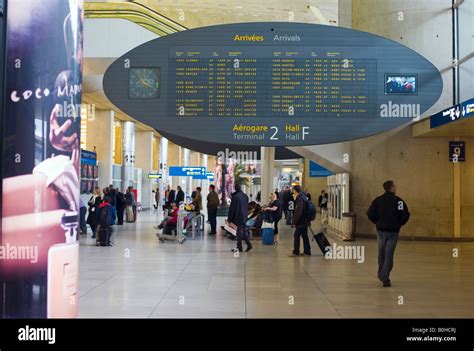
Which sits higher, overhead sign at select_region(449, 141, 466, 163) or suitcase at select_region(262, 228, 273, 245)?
overhead sign at select_region(449, 141, 466, 163)

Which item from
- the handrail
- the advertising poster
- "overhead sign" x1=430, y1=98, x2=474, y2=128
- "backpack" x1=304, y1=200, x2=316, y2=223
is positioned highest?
the handrail

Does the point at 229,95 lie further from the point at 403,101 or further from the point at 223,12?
the point at 223,12

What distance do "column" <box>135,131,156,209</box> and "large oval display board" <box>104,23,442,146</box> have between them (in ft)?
122

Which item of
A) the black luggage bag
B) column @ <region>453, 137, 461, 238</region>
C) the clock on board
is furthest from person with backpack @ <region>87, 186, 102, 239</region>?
column @ <region>453, 137, 461, 238</region>

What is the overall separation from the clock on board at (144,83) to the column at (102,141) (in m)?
26.8

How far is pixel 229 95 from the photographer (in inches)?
398

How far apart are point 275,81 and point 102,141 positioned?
2778 cm

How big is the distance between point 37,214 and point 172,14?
897 inches

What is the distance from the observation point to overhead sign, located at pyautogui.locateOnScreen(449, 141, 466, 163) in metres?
17.3

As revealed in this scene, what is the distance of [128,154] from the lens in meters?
42.5

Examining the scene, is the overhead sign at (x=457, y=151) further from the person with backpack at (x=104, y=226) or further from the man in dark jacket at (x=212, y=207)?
the person with backpack at (x=104, y=226)

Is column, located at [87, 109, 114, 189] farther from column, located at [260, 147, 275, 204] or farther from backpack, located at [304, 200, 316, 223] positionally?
backpack, located at [304, 200, 316, 223]

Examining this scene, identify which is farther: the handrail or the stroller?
the stroller
